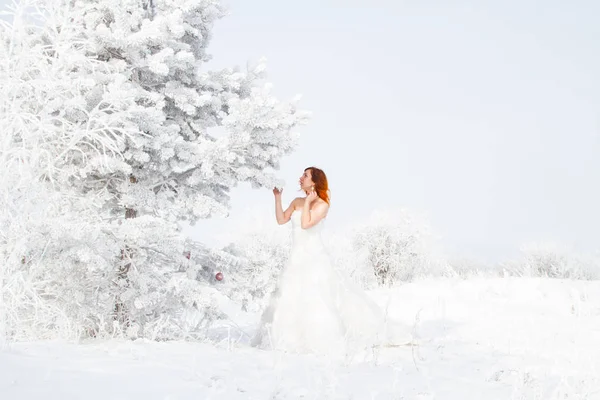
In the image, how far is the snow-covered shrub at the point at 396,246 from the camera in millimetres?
21141

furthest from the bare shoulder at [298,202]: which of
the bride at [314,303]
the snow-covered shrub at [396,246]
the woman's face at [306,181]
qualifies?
the snow-covered shrub at [396,246]

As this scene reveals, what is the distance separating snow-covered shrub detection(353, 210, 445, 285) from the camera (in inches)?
832

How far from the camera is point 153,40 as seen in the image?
7.41 metres

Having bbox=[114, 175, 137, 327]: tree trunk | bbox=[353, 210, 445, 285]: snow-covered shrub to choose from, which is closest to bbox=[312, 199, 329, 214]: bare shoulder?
bbox=[114, 175, 137, 327]: tree trunk

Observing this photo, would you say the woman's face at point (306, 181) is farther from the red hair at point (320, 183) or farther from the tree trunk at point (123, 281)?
the tree trunk at point (123, 281)

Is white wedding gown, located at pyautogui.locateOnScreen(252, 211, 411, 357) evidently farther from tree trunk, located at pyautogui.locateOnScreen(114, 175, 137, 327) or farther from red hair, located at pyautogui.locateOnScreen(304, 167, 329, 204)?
tree trunk, located at pyautogui.locateOnScreen(114, 175, 137, 327)

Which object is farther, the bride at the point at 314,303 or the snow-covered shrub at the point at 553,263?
the snow-covered shrub at the point at 553,263

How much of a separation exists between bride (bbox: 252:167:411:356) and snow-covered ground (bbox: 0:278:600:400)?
0.49 meters

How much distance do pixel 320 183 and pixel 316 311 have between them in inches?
74.1

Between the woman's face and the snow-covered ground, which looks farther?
the woman's face

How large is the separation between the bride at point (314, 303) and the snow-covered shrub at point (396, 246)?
1289 cm

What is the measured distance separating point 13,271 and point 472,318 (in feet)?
29.2

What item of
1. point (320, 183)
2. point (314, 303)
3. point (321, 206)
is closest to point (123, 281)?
point (314, 303)

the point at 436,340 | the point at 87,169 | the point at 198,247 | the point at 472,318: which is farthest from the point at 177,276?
the point at 472,318
